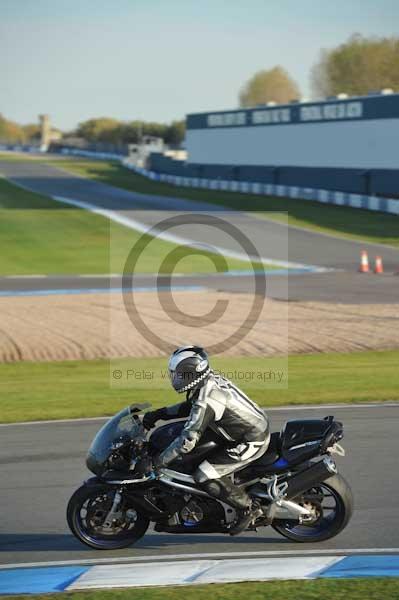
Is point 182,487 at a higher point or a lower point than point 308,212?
lower

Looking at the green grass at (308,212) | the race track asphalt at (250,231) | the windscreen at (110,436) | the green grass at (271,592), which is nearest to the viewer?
the green grass at (271,592)

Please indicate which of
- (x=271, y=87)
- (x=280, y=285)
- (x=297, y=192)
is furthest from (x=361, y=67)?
(x=280, y=285)

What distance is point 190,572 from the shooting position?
853 centimetres

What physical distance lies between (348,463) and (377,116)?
53.3m

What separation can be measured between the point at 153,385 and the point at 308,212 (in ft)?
132

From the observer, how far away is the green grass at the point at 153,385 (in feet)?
→ 52.9

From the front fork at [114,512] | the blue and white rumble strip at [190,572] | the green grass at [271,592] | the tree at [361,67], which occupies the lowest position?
the blue and white rumble strip at [190,572]

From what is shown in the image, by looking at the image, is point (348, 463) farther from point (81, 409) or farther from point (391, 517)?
point (81, 409)

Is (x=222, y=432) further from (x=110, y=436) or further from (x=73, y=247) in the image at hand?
(x=73, y=247)

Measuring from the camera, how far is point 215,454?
9.16 m

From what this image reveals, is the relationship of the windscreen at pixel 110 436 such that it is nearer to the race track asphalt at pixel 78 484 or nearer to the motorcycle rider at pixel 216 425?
the motorcycle rider at pixel 216 425

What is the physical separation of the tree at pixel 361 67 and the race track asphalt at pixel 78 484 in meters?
133

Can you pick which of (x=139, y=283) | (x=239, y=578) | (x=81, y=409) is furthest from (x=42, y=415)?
(x=139, y=283)

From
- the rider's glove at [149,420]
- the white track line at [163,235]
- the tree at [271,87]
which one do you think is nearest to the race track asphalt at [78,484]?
the rider's glove at [149,420]
